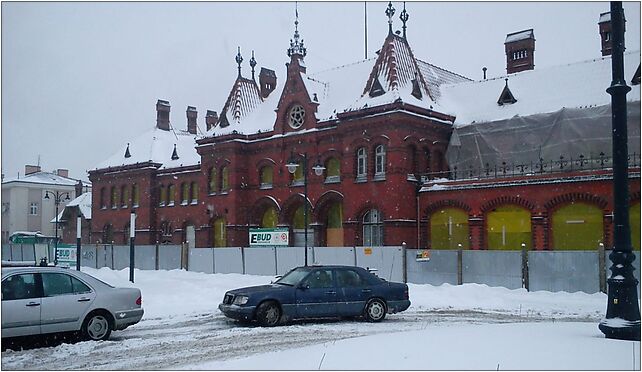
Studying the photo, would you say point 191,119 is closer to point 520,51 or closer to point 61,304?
point 520,51

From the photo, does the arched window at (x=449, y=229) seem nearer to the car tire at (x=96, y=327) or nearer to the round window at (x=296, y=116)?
the round window at (x=296, y=116)

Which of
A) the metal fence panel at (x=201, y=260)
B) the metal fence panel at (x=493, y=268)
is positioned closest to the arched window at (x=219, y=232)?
the metal fence panel at (x=201, y=260)

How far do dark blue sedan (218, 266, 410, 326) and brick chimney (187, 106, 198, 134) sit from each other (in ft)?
147

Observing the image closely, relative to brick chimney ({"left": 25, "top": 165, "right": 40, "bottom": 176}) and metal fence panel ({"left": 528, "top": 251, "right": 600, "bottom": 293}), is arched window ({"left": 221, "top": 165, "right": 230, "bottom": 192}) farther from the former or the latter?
brick chimney ({"left": 25, "top": 165, "right": 40, "bottom": 176})

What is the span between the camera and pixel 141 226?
5159 centimetres

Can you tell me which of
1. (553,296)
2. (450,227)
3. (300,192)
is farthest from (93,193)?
(553,296)

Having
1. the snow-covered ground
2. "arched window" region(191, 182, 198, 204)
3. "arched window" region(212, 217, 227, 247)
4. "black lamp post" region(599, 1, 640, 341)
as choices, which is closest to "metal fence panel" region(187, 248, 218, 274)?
"arched window" region(212, 217, 227, 247)

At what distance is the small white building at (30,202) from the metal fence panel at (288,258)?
3020cm

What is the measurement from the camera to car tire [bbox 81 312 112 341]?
13.4m

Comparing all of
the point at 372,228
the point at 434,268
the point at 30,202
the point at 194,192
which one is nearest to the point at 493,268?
the point at 434,268

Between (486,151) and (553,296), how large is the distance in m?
13.0

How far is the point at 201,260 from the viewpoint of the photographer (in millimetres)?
34688

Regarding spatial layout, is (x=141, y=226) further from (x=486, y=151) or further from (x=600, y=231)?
(x=600, y=231)

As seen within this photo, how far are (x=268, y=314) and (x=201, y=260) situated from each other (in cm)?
1955
